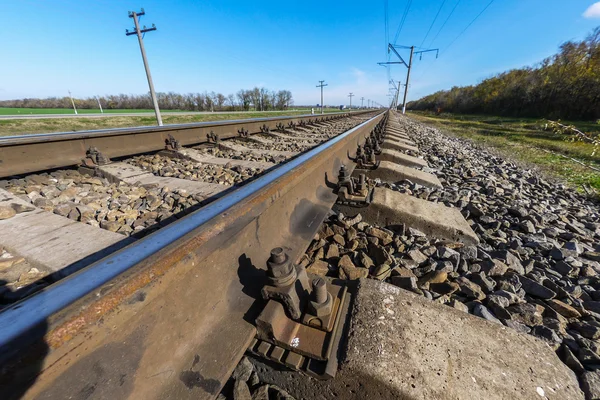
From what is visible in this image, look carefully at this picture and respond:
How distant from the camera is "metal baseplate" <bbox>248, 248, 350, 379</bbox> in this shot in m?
0.85

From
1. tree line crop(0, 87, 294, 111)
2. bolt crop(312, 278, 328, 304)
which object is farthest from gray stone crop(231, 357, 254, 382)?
tree line crop(0, 87, 294, 111)

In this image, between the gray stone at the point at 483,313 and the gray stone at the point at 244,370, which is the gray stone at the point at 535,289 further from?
the gray stone at the point at 244,370

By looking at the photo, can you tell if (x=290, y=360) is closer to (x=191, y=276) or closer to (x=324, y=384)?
(x=324, y=384)

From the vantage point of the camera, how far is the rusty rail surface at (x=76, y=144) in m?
2.52

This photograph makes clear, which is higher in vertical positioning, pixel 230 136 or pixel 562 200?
pixel 230 136

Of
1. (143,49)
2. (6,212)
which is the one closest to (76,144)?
(6,212)

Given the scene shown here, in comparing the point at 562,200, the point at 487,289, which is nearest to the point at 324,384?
the point at 487,289

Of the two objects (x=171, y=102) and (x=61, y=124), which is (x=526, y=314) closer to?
(x=61, y=124)

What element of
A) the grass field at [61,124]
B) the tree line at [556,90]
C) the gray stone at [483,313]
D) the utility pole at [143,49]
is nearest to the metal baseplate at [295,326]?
the gray stone at [483,313]

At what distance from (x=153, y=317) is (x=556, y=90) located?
136 feet

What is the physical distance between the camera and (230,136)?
5176 mm

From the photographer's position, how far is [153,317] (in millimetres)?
702

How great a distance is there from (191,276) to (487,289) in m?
1.60

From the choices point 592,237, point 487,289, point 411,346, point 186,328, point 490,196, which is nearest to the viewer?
point 186,328
